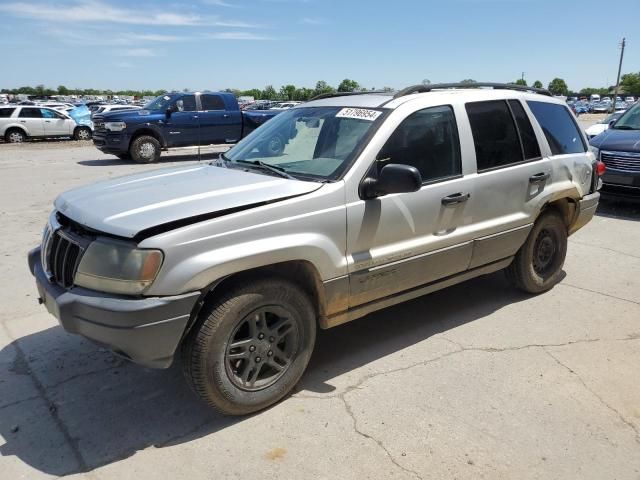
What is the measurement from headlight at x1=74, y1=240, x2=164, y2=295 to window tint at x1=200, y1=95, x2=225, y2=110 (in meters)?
13.8

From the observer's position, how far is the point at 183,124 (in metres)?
15.2

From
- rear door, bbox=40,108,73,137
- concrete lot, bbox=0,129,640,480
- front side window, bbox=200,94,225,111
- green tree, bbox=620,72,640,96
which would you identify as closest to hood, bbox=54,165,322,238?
concrete lot, bbox=0,129,640,480

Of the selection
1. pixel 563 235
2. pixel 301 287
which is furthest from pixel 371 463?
pixel 563 235

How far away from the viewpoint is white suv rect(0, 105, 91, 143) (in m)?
21.2

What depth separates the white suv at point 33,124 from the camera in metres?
21.2

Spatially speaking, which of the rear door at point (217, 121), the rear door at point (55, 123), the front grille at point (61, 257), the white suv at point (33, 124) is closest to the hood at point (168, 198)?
the front grille at point (61, 257)

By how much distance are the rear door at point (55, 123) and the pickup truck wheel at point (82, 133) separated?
271mm

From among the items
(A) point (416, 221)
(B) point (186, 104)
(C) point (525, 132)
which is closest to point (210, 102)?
(B) point (186, 104)

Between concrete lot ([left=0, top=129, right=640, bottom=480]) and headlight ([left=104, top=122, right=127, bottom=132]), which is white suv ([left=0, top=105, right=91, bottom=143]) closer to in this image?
headlight ([left=104, top=122, right=127, bottom=132])

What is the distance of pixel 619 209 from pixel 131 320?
28.9ft

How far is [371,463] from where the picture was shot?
2.73 m

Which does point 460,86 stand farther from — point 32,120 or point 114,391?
point 32,120

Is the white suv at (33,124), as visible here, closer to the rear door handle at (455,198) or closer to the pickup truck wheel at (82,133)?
the pickup truck wheel at (82,133)

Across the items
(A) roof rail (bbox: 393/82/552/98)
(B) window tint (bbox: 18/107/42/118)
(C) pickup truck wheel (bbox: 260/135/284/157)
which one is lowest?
(B) window tint (bbox: 18/107/42/118)
